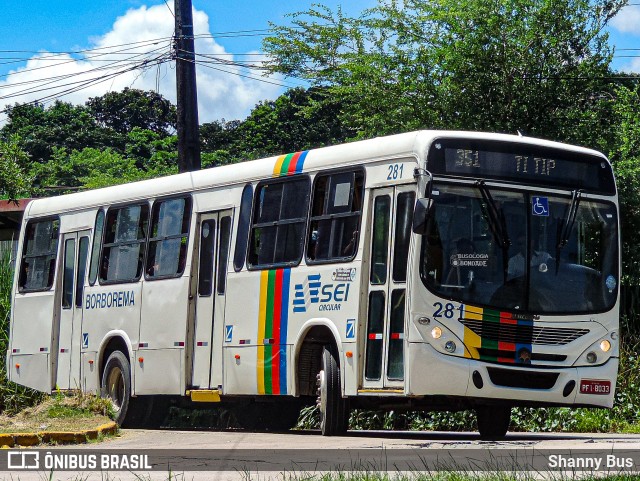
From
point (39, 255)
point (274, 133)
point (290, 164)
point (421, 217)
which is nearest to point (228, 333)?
point (290, 164)

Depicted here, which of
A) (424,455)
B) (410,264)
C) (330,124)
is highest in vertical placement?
(330,124)

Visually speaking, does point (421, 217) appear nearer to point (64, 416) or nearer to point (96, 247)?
point (64, 416)

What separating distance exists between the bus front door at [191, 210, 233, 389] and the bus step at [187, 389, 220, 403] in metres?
0.07

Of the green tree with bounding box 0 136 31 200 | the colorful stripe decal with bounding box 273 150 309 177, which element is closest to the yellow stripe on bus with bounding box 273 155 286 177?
the colorful stripe decal with bounding box 273 150 309 177

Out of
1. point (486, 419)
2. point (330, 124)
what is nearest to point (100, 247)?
point (486, 419)

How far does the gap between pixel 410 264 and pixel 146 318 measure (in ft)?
19.2

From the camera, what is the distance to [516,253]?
12.9 meters

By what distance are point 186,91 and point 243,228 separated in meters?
7.26

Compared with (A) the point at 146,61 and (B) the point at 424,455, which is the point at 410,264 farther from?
(A) the point at 146,61

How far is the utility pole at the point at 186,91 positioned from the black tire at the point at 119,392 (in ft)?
15.5

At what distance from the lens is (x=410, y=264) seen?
12742 millimetres

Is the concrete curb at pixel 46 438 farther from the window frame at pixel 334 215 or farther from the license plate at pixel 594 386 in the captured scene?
the license plate at pixel 594 386

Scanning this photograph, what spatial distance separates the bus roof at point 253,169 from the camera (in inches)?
520

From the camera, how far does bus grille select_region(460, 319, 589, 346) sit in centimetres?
1273
